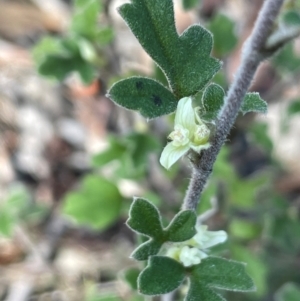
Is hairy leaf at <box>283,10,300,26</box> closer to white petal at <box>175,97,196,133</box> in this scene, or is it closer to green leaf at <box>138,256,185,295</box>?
white petal at <box>175,97,196,133</box>

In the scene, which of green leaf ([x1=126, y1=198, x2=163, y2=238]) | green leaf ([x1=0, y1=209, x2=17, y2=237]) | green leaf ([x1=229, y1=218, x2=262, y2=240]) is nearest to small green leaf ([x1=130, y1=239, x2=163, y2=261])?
green leaf ([x1=126, y1=198, x2=163, y2=238])

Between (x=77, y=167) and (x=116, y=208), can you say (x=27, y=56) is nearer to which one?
(x=77, y=167)

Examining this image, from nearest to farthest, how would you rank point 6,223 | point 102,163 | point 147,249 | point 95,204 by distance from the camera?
point 147,249, point 102,163, point 95,204, point 6,223

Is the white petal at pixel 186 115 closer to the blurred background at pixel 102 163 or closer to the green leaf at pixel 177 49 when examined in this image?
the green leaf at pixel 177 49

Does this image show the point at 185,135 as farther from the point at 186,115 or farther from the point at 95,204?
the point at 95,204

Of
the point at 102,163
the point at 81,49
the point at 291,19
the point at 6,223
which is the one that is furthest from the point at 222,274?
the point at 6,223

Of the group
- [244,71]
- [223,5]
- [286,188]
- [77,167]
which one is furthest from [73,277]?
[244,71]
